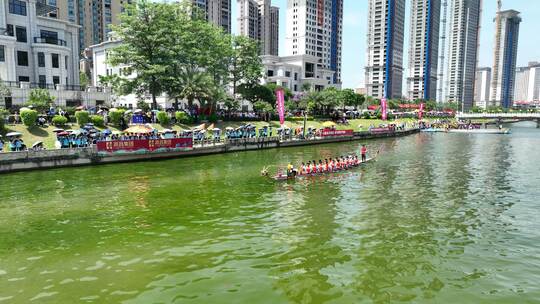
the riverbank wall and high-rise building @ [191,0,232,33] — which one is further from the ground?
high-rise building @ [191,0,232,33]

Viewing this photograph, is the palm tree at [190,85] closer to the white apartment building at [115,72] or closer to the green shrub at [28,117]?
the white apartment building at [115,72]

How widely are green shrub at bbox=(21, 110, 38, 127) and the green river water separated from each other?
38.1 ft

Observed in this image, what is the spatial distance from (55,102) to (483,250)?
60.0 meters

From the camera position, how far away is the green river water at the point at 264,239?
14.6 meters

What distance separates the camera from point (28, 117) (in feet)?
145

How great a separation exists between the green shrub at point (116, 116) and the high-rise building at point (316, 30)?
122 meters

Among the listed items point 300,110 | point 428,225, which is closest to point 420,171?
point 428,225

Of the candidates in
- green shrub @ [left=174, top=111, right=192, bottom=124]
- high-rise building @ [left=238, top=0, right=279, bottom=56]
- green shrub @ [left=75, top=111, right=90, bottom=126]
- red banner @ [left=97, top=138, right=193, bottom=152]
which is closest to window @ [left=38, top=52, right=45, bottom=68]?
green shrub @ [left=75, top=111, right=90, bottom=126]

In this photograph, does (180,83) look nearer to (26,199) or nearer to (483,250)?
(26,199)

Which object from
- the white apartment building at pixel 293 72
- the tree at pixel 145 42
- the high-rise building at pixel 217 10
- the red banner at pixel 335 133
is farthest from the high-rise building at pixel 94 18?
the red banner at pixel 335 133

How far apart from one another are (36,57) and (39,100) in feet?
51.6

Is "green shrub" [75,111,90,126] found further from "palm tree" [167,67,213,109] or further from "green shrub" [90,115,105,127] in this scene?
"palm tree" [167,67,213,109]

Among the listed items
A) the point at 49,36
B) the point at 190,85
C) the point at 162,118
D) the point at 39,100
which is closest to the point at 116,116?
the point at 162,118

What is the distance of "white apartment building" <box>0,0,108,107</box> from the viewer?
5575 centimetres
